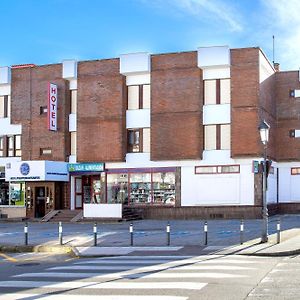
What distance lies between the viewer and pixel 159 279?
12312 millimetres

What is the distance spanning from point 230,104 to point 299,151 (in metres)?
8.06

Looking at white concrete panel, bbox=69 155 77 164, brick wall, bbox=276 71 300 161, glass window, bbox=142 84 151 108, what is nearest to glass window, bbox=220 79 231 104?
glass window, bbox=142 84 151 108

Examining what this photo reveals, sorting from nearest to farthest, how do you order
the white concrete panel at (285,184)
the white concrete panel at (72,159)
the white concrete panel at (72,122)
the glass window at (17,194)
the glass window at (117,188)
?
the glass window at (117,188)
the white concrete panel at (72,159)
the white concrete panel at (72,122)
the glass window at (17,194)
the white concrete panel at (285,184)

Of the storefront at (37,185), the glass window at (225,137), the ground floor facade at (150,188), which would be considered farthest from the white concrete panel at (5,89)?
the glass window at (225,137)

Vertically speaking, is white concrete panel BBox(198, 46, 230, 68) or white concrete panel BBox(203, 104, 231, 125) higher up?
white concrete panel BBox(198, 46, 230, 68)

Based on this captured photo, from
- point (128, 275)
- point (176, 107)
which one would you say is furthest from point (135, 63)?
point (128, 275)

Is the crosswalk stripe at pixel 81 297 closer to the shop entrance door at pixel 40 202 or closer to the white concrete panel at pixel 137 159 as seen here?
the white concrete panel at pixel 137 159

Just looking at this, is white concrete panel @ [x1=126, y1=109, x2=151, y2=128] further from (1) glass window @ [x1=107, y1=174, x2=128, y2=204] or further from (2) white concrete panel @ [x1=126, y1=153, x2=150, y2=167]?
(1) glass window @ [x1=107, y1=174, x2=128, y2=204]

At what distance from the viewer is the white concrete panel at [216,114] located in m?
38.1

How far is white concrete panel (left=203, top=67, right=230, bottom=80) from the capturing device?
38250 mm

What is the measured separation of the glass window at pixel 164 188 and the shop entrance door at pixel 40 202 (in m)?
8.23

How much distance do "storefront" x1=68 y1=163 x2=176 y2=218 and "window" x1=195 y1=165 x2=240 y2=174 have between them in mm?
1812

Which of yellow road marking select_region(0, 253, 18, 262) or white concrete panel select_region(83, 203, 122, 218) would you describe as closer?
yellow road marking select_region(0, 253, 18, 262)

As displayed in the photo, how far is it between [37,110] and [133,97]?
765 cm
